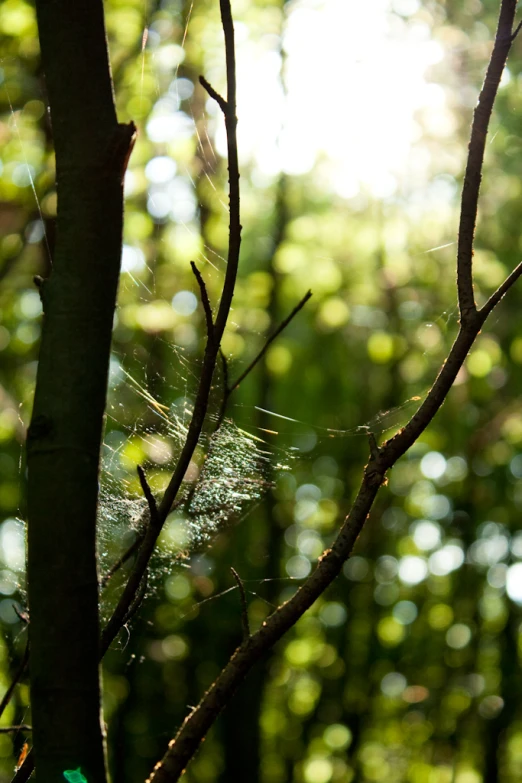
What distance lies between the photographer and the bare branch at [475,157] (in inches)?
47.6

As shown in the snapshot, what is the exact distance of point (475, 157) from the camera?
1219mm

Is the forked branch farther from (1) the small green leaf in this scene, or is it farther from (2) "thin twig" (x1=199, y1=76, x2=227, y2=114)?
(2) "thin twig" (x1=199, y1=76, x2=227, y2=114)

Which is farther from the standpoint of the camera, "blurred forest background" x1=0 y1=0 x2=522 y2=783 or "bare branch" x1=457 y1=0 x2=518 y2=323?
"blurred forest background" x1=0 y1=0 x2=522 y2=783

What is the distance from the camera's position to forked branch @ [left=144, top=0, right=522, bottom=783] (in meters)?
1.10

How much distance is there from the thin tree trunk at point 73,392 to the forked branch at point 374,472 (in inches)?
7.7

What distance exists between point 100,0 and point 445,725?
61.5 ft

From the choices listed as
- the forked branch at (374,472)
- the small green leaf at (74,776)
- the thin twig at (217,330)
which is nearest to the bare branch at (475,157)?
the forked branch at (374,472)

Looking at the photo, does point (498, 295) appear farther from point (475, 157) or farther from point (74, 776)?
point (74, 776)

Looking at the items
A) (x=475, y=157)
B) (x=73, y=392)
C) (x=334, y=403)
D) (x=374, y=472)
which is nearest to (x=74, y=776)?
(x=73, y=392)

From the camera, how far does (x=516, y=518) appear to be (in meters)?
15.3

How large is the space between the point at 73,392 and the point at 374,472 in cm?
51

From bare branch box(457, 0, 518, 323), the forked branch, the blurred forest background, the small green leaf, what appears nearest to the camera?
the small green leaf

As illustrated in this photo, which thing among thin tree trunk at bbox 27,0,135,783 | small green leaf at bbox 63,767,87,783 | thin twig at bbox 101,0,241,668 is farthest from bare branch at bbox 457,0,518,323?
small green leaf at bbox 63,767,87,783

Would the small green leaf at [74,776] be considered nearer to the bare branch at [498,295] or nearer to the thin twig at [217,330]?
the thin twig at [217,330]
